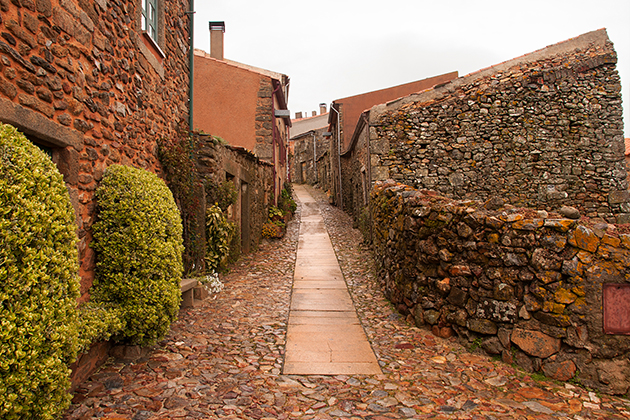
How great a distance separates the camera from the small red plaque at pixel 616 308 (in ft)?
11.6

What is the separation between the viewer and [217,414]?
123 inches

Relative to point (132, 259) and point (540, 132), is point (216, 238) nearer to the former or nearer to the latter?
point (132, 259)

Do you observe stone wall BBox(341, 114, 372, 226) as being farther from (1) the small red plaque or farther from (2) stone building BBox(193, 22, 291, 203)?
(1) the small red plaque

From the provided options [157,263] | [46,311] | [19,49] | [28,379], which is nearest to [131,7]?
[19,49]

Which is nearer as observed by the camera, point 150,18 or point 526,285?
point 526,285

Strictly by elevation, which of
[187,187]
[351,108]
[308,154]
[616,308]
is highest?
[351,108]

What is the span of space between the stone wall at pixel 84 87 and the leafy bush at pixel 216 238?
6.02 ft

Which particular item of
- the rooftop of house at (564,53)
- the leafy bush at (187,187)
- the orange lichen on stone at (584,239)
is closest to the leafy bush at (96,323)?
the leafy bush at (187,187)

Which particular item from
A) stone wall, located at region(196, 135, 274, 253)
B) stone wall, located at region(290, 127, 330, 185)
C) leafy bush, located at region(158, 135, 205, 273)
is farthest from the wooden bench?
stone wall, located at region(290, 127, 330, 185)

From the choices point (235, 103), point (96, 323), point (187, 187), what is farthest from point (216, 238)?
point (235, 103)

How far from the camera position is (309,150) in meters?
31.8

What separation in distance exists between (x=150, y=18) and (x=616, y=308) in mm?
6517

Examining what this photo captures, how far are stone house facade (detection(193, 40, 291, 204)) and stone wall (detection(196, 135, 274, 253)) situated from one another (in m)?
1.20

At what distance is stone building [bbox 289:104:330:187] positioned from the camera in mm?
29263
